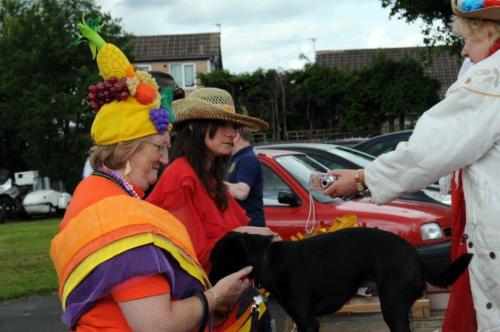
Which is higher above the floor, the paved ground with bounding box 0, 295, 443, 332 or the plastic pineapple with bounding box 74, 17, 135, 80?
the plastic pineapple with bounding box 74, 17, 135, 80

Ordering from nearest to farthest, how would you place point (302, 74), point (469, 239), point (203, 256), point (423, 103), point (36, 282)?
1. point (469, 239)
2. point (203, 256)
3. point (36, 282)
4. point (423, 103)
5. point (302, 74)

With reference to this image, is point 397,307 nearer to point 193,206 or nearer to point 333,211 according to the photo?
point 193,206

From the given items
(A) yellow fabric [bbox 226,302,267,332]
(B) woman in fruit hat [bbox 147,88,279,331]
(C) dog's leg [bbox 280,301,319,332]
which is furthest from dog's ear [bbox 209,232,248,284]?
(C) dog's leg [bbox 280,301,319,332]

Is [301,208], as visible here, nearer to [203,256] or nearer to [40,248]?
[203,256]

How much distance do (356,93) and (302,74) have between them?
11.2ft

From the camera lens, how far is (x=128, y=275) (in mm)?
2322

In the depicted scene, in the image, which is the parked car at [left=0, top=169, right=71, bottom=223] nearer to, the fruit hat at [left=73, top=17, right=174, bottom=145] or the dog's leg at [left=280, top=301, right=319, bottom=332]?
the dog's leg at [left=280, top=301, right=319, bottom=332]

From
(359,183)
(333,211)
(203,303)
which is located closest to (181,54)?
(333,211)

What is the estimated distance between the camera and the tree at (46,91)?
94.1 feet

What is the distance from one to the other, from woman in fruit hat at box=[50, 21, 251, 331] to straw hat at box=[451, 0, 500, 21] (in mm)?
1185

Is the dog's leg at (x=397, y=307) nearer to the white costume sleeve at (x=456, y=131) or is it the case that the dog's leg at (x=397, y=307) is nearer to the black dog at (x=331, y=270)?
the black dog at (x=331, y=270)

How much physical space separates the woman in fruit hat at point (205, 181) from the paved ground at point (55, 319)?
0.95m

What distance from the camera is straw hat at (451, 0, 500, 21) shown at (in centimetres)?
279

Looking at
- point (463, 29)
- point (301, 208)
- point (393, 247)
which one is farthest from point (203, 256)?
point (301, 208)
